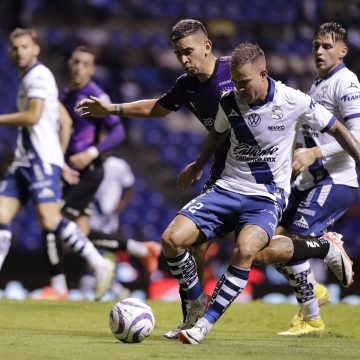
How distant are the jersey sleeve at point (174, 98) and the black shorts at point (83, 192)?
3.63 metres

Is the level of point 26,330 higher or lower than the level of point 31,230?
higher

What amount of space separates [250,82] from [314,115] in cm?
50

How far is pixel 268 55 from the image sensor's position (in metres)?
18.5

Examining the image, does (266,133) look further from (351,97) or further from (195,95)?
(351,97)

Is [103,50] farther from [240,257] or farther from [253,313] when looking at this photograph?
[240,257]

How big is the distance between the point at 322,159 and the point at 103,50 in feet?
38.9

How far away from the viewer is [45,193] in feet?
29.6

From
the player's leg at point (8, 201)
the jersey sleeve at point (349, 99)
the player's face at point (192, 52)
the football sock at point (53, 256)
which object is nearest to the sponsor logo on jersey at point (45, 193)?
the player's leg at point (8, 201)

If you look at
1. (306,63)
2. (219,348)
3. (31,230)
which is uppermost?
(219,348)

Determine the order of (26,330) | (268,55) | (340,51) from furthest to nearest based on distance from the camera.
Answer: (268,55), (340,51), (26,330)

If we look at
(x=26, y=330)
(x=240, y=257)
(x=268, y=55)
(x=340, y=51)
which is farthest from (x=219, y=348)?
(x=268, y=55)

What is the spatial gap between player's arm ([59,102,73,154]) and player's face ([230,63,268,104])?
4080 mm

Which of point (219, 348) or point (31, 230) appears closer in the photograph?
point (219, 348)

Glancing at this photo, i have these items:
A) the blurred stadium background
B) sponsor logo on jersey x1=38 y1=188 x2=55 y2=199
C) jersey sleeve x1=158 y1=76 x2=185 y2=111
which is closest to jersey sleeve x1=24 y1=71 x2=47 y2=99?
sponsor logo on jersey x1=38 y1=188 x2=55 y2=199
